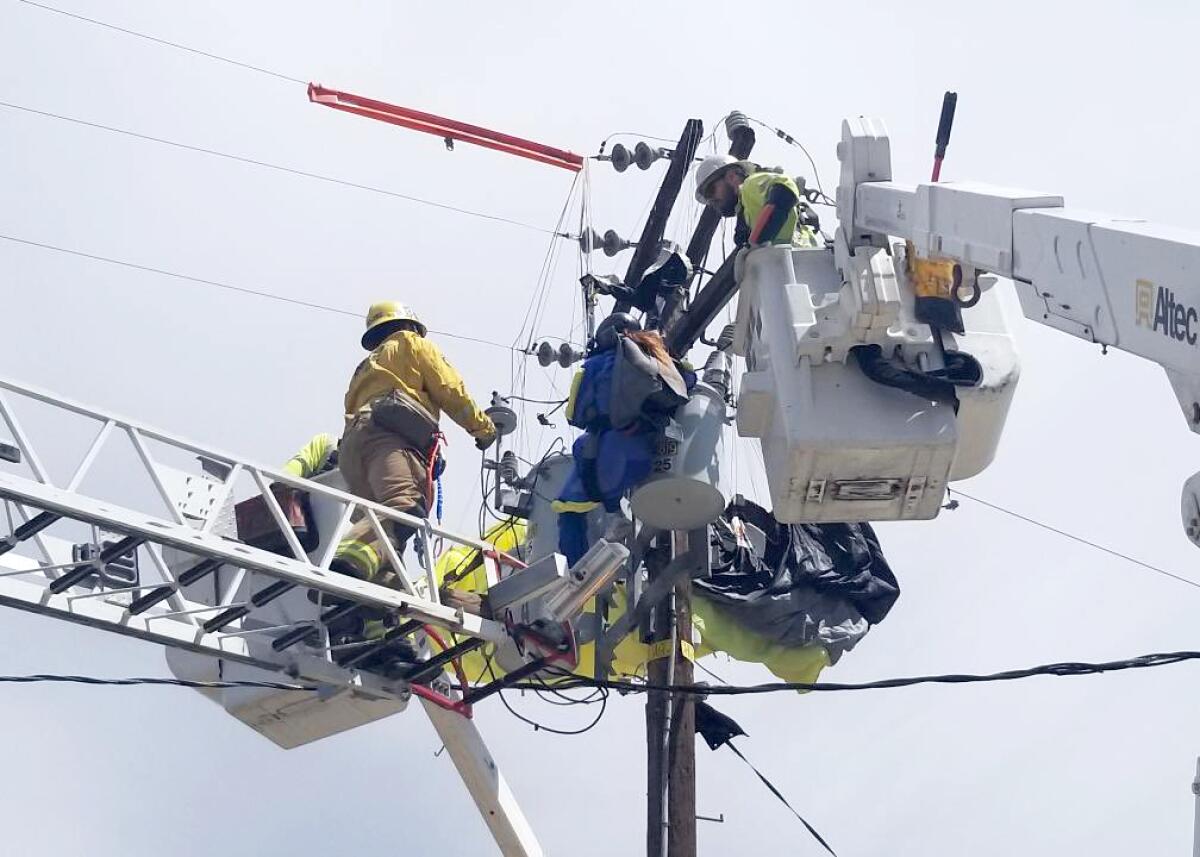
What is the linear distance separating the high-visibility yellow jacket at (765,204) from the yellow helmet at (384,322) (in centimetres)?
186

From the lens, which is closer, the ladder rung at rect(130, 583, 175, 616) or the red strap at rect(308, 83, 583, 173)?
the ladder rung at rect(130, 583, 175, 616)

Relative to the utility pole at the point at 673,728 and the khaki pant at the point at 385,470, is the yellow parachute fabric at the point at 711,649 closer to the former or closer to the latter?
the utility pole at the point at 673,728

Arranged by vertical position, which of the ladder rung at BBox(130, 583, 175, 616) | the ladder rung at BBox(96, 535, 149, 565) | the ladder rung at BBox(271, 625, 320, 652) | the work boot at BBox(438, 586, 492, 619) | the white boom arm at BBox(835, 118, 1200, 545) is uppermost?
the white boom arm at BBox(835, 118, 1200, 545)

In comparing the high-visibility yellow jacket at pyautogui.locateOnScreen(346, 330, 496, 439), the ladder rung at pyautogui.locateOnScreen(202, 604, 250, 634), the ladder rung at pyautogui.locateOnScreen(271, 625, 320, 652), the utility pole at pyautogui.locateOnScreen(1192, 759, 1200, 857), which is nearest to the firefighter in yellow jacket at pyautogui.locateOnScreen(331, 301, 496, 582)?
the high-visibility yellow jacket at pyautogui.locateOnScreen(346, 330, 496, 439)

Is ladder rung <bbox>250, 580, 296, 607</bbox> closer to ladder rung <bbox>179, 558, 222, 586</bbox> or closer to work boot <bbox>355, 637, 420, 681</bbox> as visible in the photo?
ladder rung <bbox>179, 558, 222, 586</bbox>

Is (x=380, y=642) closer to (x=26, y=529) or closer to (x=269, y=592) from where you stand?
(x=269, y=592)

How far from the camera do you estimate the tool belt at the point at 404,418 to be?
10633mm

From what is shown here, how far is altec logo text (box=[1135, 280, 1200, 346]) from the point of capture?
20.6ft

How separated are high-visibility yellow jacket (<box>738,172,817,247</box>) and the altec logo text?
3841 mm

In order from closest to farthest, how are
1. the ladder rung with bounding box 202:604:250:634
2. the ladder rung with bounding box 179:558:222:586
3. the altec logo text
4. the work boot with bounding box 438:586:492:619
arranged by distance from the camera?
the altec logo text, the ladder rung with bounding box 179:558:222:586, the ladder rung with bounding box 202:604:250:634, the work boot with bounding box 438:586:492:619

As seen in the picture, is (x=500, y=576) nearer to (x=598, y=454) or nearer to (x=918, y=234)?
(x=598, y=454)

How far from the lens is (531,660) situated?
1029 cm

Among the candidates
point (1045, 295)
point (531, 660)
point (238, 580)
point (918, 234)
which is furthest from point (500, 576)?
point (1045, 295)

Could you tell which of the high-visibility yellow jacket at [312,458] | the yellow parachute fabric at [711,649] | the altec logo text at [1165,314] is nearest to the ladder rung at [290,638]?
the high-visibility yellow jacket at [312,458]
